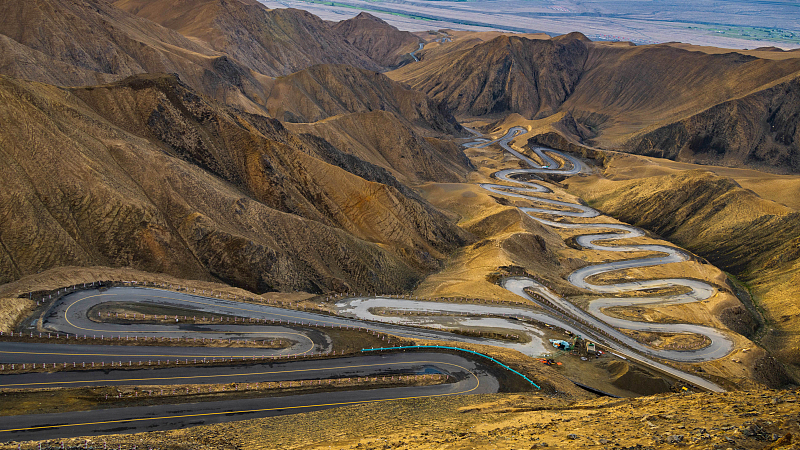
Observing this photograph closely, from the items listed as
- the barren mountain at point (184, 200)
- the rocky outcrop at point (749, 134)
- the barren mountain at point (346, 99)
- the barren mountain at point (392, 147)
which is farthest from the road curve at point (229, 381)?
the rocky outcrop at point (749, 134)

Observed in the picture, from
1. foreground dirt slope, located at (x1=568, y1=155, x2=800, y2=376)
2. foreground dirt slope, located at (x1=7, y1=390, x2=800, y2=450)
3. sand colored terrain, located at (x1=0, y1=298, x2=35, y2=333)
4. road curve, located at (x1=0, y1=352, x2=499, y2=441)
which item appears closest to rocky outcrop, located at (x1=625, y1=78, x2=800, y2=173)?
foreground dirt slope, located at (x1=568, y1=155, x2=800, y2=376)

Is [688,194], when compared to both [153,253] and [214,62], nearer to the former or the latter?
[153,253]

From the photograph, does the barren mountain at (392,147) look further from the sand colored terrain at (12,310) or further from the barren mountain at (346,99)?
the sand colored terrain at (12,310)

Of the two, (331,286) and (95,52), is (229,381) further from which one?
(95,52)

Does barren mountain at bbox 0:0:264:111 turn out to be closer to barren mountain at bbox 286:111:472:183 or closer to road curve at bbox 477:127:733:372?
barren mountain at bbox 286:111:472:183

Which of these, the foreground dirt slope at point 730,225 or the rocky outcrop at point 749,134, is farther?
the rocky outcrop at point 749,134
